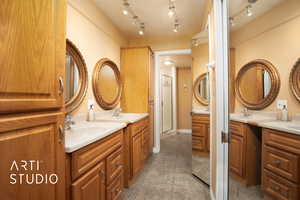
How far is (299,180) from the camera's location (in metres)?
0.71

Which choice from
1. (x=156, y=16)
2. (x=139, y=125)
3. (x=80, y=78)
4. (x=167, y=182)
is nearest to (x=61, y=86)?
(x=80, y=78)

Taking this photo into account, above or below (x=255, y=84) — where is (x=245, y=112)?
below

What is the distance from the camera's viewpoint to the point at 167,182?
2.15 m

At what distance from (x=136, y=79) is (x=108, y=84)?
0.62 meters

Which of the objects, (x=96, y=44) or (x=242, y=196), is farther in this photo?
(x=96, y=44)

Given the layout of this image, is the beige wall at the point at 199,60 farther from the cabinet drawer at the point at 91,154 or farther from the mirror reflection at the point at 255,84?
the cabinet drawer at the point at 91,154

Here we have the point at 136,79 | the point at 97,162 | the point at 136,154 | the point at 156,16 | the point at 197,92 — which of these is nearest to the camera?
the point at 97,162

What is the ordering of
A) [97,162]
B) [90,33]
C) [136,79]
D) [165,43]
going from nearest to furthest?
[97,162] < [90,33] < [136,79] < [165,43]

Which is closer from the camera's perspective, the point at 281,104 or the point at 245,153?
the point at 281,104

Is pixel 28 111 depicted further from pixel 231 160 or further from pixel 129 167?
pixel 129 167

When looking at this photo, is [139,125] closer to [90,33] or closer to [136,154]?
[136,154]

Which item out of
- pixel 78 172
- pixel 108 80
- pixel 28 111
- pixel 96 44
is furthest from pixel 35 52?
pixel 108 80

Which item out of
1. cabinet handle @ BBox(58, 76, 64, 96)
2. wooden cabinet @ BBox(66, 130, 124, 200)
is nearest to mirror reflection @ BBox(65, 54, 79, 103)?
wooden cabinet @ BBox(66, 130, 124, 200)

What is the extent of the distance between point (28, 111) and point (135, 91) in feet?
7.49
